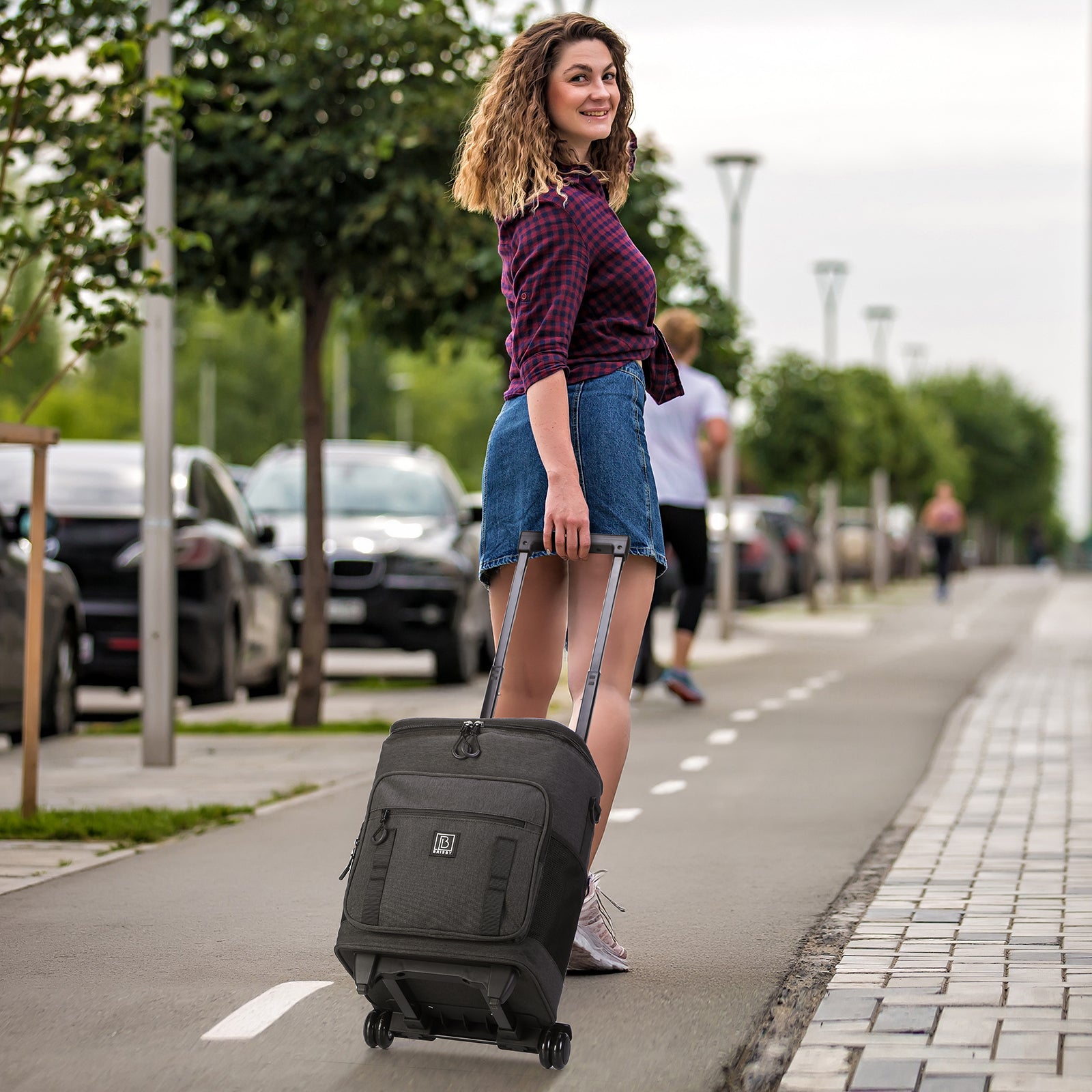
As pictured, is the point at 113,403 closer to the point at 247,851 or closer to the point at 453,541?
the point at 453,541

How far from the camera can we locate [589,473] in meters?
4.48

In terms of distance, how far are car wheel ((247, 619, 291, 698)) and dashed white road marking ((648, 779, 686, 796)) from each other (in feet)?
15.5

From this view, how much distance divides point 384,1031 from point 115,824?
3.22 meters

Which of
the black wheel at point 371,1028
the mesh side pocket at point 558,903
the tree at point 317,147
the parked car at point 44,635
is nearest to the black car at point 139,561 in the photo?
the parked car at point 44,635

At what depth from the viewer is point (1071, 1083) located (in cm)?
363

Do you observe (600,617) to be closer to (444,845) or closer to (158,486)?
(444,845)

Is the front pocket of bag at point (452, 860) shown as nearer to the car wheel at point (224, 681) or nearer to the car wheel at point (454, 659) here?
the car wheel at point (224, 681)

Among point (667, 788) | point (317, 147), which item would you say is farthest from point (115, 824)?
point (317, 147)

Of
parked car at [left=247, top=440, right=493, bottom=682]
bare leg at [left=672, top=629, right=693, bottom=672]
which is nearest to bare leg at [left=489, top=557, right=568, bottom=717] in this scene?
bare leg at [left=672, top=629, right=693, bottom=672]

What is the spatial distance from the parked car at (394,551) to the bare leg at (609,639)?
8412 mm

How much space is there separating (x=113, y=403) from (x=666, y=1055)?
70.0 meters

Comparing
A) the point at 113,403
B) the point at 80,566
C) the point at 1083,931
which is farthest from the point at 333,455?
the point at 113,403

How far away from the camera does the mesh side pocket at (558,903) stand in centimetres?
369

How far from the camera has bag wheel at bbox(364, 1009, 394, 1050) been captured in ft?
12.9
